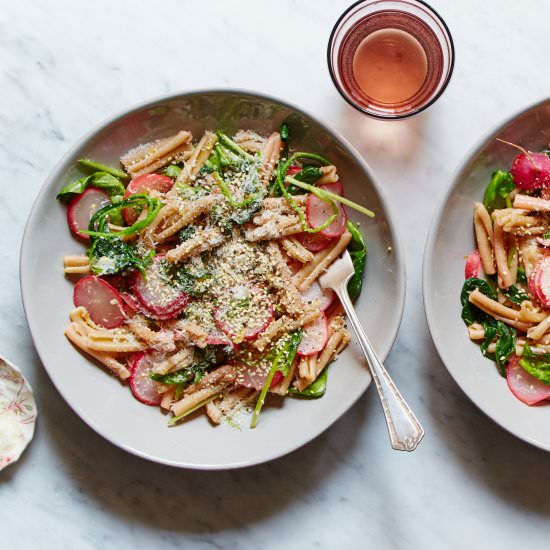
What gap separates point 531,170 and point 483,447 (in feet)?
3.06

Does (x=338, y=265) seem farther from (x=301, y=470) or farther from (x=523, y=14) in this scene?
(x=523, y=14)

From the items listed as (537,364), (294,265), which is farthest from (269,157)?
(537,364)

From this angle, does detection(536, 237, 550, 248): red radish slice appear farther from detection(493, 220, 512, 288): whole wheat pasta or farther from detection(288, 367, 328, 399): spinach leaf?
detection(288, 367, 328, 399): spinach leaf

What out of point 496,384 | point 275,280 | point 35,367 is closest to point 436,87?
point 275,280

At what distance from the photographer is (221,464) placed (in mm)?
1938

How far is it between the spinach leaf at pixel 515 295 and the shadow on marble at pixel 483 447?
291 mm

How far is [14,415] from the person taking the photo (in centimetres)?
216

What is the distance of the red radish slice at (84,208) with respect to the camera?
200 cm

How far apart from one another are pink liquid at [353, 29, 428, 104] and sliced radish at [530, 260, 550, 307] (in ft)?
2.27

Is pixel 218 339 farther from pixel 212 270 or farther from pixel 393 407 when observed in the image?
pixel 393 407

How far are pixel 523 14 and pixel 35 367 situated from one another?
204 cm

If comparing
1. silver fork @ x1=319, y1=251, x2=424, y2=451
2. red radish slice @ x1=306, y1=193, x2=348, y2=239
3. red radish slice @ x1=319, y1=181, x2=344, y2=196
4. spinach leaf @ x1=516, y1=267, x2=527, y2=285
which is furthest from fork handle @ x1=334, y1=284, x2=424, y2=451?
spinach leaf @ x1=516, y1=267, x2=527, y2=285

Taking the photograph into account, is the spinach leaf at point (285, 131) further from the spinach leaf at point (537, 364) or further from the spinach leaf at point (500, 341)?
the spinach leaf at point (537, 364)

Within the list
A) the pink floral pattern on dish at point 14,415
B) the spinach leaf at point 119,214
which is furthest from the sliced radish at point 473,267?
the pink floral pattern on dish at point 14,415
